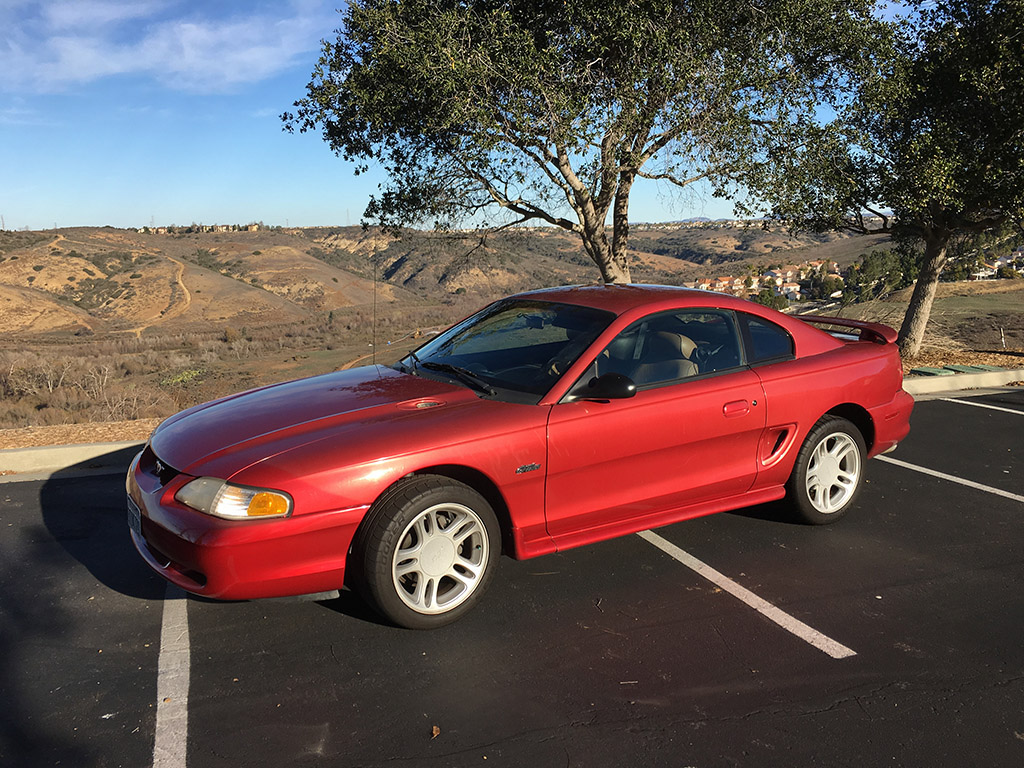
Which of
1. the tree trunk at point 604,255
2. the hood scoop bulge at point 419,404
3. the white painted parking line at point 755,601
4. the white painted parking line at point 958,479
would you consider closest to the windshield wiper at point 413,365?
the hood scoop bulge at point 419,404

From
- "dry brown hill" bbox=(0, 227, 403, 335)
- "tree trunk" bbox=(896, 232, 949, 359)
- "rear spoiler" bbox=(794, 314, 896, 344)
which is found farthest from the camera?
"dry brown hill" bbox=(0, 227, 403, 335)

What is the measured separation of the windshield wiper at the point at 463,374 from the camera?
13.3 feet

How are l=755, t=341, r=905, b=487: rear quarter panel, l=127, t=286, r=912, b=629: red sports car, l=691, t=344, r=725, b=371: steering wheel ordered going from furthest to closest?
l=755, t=341, r=905, b=487: rear quarter panel
l=691, t=344, r=725, b=371: steering wheel
l=127, t=286, r=912, b=629: red sports car

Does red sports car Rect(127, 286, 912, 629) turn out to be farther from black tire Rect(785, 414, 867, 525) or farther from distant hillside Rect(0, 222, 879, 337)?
distant hillside Rect(0, 222, 879, 337)

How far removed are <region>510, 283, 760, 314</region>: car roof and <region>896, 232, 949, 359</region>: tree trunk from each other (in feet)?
32.7

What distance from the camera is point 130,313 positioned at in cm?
4734

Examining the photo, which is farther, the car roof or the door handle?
the car roof

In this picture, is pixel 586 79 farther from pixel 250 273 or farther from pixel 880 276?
pixel 250 273

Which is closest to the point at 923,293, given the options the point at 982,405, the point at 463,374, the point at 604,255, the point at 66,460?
the point at 982,405

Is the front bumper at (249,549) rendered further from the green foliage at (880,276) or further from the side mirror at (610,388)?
the green foliage at (880,276)

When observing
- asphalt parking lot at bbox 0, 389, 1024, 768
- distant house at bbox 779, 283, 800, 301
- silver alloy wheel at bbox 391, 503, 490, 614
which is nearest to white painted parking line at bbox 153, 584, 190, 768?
asphalt parking lot at bbox 0, 389, 1024, 768

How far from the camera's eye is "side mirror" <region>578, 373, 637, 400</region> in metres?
3.82

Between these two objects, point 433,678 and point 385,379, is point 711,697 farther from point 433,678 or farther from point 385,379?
point 385,379

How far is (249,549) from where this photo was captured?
3201mm
